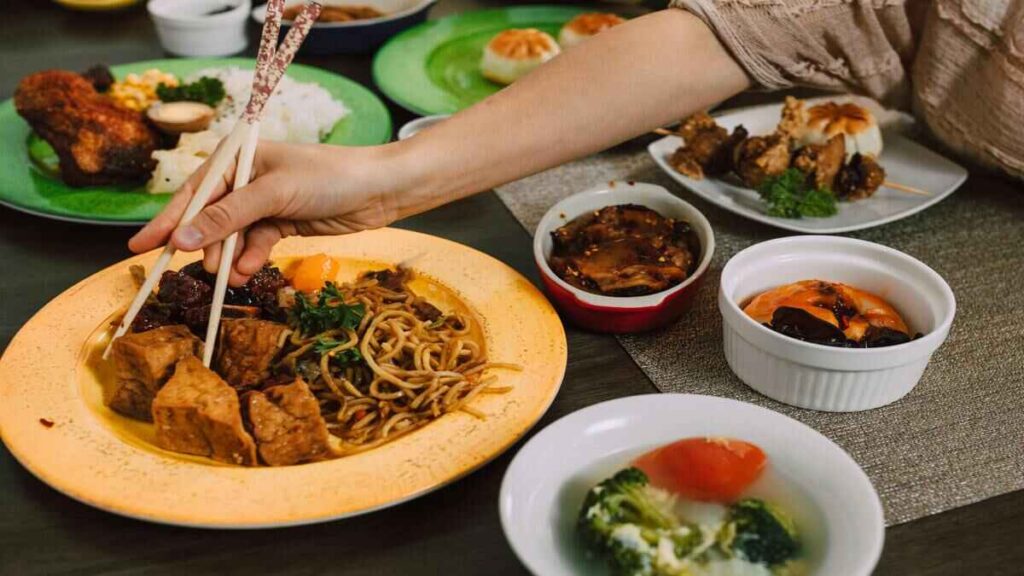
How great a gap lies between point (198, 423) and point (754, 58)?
1308mm

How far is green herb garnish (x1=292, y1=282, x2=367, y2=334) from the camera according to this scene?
Result: 1629mm

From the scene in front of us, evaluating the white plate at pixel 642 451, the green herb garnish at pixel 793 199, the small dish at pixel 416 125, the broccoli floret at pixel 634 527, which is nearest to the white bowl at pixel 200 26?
the small dish at pixel 416 125

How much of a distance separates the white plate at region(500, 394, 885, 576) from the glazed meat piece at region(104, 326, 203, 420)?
2.05 feet

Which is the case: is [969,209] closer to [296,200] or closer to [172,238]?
[296,200]

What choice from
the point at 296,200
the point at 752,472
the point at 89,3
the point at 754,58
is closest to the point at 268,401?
the point at 296,200

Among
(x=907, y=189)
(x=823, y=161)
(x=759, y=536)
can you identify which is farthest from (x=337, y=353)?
(x=907, y=189)

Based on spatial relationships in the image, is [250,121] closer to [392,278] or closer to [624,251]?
[392,278]

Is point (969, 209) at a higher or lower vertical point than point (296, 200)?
lower

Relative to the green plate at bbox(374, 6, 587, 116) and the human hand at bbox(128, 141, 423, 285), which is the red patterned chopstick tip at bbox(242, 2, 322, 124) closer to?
the human hand at bbox(128, 141, 423, 285)

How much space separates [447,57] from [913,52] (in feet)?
4.72

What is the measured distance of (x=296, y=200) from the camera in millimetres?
1617

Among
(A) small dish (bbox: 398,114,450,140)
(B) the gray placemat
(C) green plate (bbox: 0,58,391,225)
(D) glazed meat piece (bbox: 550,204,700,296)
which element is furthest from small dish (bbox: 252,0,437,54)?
(D) glazed meat piece (bbox: 550,204,700,296)

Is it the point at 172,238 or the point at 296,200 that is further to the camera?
the point at 296,200

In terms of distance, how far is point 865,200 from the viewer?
213 cm
